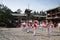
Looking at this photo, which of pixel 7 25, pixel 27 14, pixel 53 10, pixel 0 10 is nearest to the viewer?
pixel 7 25

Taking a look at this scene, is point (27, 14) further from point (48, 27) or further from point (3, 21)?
point (48, 27)

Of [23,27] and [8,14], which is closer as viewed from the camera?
[23,27]

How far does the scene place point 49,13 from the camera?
97812 millimetres

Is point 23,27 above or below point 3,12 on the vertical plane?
below

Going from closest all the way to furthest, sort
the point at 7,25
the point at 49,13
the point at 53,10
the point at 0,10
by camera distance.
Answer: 1. the point at 7,25
2. the point at 0,10
3. the point at 53,10
4. the point at 49,13

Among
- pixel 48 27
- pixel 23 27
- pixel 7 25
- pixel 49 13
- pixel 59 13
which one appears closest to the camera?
pixel 48 27

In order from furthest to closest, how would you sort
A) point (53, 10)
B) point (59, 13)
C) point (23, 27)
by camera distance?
point (53, 10), point (59, 13), point (23, 27)

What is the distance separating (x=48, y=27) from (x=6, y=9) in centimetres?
4445

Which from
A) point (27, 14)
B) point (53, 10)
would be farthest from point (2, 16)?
point (53, 10)

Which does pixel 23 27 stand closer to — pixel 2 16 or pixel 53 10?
pixel 2 16

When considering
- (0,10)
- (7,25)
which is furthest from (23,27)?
(0,10)

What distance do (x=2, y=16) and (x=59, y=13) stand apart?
25572mm

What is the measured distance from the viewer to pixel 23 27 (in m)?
37.6

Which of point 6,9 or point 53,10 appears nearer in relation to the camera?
point 6,9
